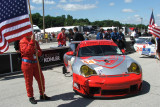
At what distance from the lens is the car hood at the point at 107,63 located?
4.53 metres

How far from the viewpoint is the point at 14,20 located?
404cm

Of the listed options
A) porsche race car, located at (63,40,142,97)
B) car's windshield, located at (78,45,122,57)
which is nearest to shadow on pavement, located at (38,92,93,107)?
porsche race car, located at (63,40,142,97)

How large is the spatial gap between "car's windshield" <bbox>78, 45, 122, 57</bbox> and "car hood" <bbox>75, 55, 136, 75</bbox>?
0.28 meters

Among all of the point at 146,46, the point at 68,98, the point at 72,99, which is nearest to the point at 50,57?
the point at 68,98

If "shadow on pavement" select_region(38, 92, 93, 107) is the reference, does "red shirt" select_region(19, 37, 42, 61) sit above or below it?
above

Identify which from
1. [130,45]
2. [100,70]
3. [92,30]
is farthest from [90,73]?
[92,30]

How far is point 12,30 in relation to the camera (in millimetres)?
3998

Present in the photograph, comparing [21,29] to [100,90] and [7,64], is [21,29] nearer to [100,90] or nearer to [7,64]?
[100,90]

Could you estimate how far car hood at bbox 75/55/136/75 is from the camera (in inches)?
178

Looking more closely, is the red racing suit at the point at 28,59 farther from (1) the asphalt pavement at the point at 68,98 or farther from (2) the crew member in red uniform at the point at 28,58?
(1) the asphalt pavement at the point at 68,98

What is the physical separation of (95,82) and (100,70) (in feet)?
1.37

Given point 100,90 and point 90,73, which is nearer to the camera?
point 100,90

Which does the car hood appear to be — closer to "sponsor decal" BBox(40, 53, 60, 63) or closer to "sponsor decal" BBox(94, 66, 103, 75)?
"sponsor decal" BBox(94, 66, 103, 75)

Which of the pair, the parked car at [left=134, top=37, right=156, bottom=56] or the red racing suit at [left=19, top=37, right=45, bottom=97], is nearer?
the red racing suit at [left=19, top=37, right=45, bottom=97]
